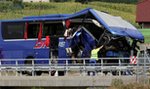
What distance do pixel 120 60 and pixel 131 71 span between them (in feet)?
3.82

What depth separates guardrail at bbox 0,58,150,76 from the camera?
17.8m

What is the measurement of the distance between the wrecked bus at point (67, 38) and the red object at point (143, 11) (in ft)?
74.2

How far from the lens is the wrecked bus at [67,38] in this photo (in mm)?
20969

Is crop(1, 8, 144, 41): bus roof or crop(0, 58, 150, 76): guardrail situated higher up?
crop(1, 8, 144, 41): bus roof

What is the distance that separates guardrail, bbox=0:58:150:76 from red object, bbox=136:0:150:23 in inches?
1012

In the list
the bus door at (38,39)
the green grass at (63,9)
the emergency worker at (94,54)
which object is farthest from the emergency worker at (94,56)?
the green grass at (63,9)

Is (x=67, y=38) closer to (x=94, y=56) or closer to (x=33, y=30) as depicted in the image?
(x=94, y=56)

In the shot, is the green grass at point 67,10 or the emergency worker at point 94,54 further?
the green grass at point 67,10

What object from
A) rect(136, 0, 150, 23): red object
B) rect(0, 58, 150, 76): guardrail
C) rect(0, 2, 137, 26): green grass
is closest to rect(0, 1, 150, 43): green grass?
rect(0, 2, 137, 26): green grass

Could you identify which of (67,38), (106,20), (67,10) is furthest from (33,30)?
(67,10)

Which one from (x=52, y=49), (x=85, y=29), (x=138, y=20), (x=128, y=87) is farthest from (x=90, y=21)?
(x=138, y=20)

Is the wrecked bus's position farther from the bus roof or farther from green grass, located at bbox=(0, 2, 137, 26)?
green grass, located at bbox=(0, 2, 137, 26)

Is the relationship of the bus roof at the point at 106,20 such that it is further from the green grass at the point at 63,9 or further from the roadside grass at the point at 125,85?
the green grass at the point at 63,9

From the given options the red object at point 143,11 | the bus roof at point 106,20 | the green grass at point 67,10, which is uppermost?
the bus roof at point 106,20
